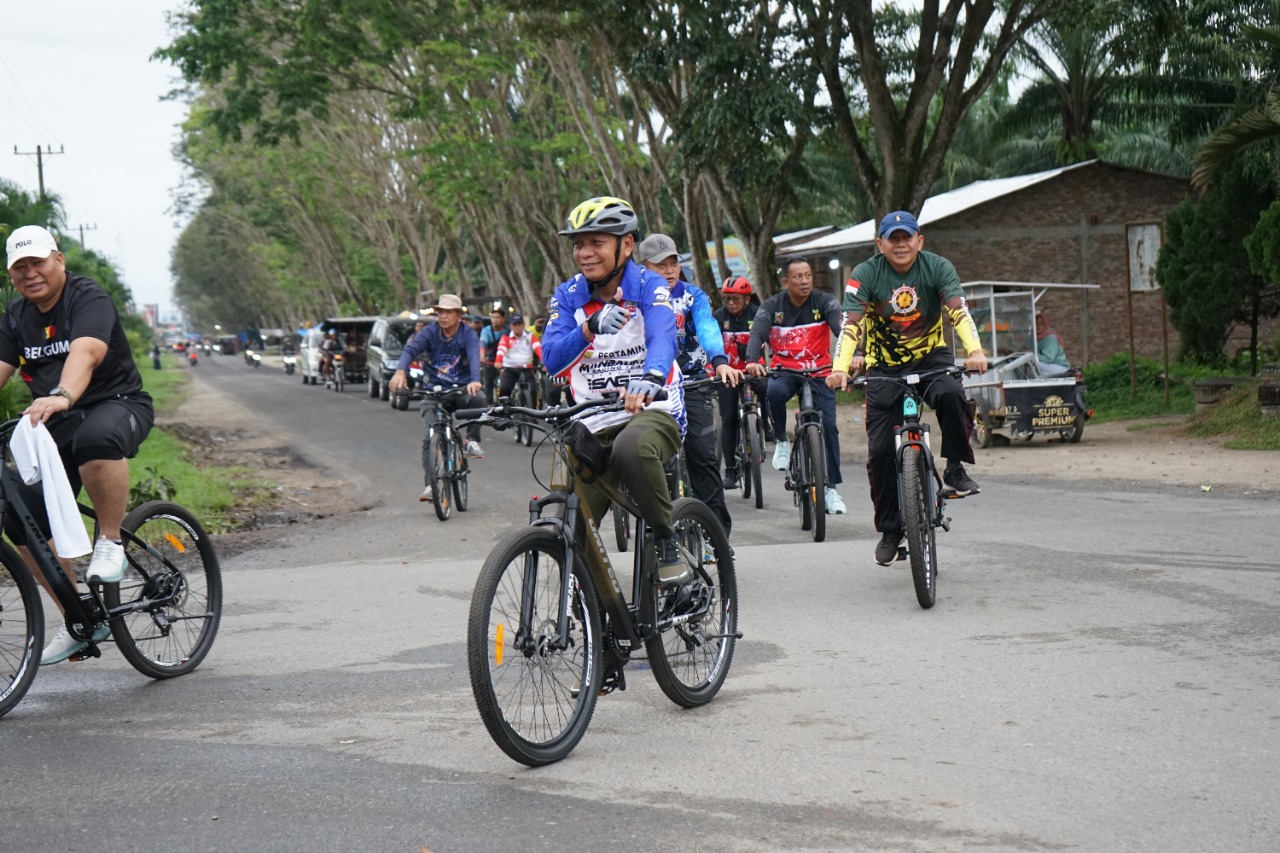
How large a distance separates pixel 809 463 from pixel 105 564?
5.43 meters

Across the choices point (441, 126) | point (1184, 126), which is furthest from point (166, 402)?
point (1184, 126)

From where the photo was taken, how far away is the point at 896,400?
8148 millimetres

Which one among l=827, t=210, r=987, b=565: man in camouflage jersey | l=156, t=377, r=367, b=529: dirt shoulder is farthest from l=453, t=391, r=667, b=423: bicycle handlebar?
l=156, t=377, r=367, b=529: dirt shoulder

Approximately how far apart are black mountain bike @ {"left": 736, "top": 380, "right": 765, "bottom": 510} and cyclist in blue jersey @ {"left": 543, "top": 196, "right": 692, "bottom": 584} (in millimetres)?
6514

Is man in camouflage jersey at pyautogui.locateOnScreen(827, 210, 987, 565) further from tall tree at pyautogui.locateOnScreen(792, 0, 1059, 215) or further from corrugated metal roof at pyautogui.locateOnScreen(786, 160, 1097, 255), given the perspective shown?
corrugated metal roof at pyautogui.locateOnScreen(786, 160, 1097, 255)

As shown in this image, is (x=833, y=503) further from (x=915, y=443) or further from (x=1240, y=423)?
(x=1240, y=423)

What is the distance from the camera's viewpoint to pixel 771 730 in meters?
5.39

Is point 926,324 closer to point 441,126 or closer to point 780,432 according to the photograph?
point 780,432

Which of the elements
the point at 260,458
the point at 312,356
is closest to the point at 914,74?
the point at 260,458

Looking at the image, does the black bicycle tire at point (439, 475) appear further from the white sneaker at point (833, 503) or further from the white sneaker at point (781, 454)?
the white sneaker at point (833, 503)

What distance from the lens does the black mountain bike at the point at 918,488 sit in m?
7.47

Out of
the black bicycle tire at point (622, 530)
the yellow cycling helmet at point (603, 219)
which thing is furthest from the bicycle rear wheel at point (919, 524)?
the yellow cycling helmet at point (603, 219)

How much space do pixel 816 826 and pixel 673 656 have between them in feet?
4.72

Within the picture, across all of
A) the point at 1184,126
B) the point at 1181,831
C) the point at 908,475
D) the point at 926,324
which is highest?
the point at 1184,126
